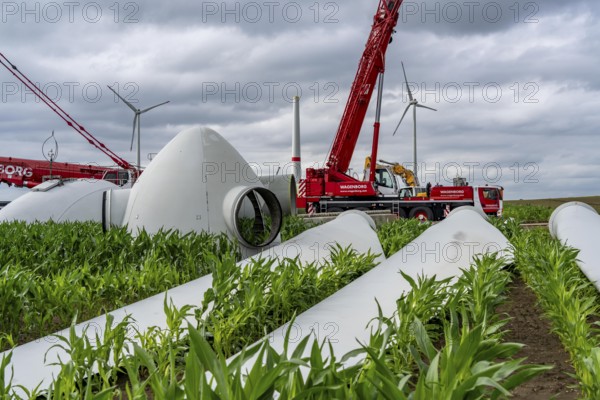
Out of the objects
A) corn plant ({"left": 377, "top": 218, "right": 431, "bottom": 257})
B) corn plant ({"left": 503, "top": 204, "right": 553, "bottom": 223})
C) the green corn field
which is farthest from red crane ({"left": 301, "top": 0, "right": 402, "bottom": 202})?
the green corn field

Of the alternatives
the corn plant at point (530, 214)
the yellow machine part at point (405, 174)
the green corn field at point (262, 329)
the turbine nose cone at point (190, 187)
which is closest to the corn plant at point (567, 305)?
the green corn field at point (262, 329)

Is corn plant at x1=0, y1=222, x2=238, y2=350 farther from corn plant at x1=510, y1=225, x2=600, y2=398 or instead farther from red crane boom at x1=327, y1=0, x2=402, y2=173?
red crane boom at x1=327, y1=0, x2=402, y2=173

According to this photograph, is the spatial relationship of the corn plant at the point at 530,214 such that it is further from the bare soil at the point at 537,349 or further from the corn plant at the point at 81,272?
the corn plant at the point at 81,272

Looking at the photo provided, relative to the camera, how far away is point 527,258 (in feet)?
19.4

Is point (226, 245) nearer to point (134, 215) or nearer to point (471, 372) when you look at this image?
point (134, 215)

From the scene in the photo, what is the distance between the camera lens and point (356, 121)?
63.5 feet

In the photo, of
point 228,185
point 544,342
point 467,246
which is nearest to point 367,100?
point 228,185

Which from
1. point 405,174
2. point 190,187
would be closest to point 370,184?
point 405,174

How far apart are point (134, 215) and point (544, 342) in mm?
6430

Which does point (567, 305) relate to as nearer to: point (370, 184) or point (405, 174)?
point (370, 184)

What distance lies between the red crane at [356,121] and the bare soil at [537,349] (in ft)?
43.3

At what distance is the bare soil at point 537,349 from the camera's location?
3.09 metres

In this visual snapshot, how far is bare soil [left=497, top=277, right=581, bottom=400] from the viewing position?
3088mm

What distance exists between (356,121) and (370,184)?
7.70 feet
